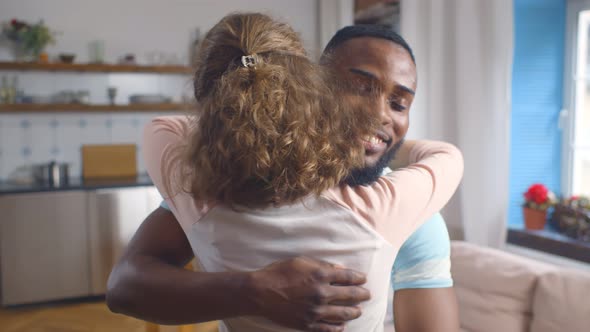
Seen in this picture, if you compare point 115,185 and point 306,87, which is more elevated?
point 306,87

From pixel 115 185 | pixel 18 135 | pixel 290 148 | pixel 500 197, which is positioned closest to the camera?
pixel 290 148

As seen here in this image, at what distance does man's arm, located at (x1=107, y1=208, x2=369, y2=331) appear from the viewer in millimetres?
755

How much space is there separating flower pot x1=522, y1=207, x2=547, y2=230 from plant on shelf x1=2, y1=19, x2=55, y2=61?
13.2 ft

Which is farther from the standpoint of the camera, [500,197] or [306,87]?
[500,197]

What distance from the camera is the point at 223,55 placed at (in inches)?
32.0

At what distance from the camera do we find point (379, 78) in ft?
3.12

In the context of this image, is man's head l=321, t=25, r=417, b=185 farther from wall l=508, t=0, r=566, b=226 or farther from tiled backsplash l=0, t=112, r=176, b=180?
tiled backsplash l=0, t=112, r=176, b=180

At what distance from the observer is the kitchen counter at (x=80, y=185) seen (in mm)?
4004

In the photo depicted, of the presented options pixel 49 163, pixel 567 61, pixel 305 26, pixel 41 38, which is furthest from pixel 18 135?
pixel 567 61

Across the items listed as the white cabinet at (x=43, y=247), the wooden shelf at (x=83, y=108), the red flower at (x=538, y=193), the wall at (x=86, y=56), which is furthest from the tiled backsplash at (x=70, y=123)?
the red flower at (x=538, y=193)

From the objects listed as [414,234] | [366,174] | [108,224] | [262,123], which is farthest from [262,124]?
[108,224]

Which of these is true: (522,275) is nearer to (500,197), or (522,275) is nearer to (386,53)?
(500,197)

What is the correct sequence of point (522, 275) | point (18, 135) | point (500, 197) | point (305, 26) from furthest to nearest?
1. point (305, 26)
2. point (18, 135)
3. point (500, 197)
4. point (522, 275)

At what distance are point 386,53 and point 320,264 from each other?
43 cm
